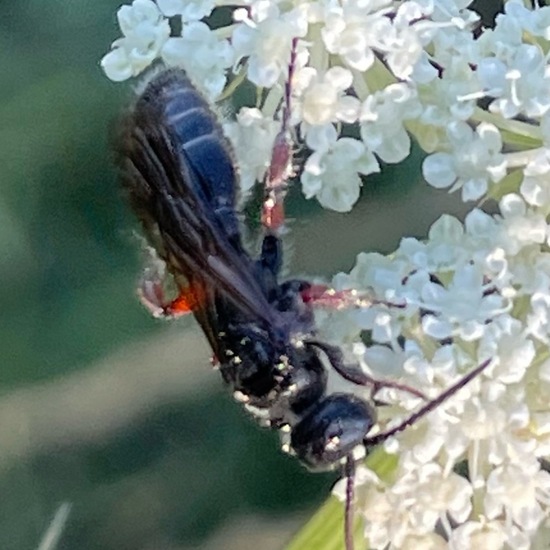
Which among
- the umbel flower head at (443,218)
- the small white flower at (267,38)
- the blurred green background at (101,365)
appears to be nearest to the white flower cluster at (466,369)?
the umbel flower head at (443,218)

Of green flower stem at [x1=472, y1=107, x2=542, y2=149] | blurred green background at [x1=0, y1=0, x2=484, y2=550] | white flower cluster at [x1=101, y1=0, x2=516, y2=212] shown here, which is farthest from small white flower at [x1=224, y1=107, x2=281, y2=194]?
blurred green background at [x1=0, y1=0, x2=484, y2=550]

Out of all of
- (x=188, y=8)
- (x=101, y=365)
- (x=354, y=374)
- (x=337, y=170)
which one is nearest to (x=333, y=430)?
(x=354, y=374)

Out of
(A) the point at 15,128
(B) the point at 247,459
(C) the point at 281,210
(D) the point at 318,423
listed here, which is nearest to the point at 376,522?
(D) the point at 318,423

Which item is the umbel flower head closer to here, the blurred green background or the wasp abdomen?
the wasp abdomen

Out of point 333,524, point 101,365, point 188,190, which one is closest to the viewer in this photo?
point 188,190

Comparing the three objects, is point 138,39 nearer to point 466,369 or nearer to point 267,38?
point 267,38

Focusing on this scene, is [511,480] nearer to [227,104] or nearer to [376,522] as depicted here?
[376,522]
